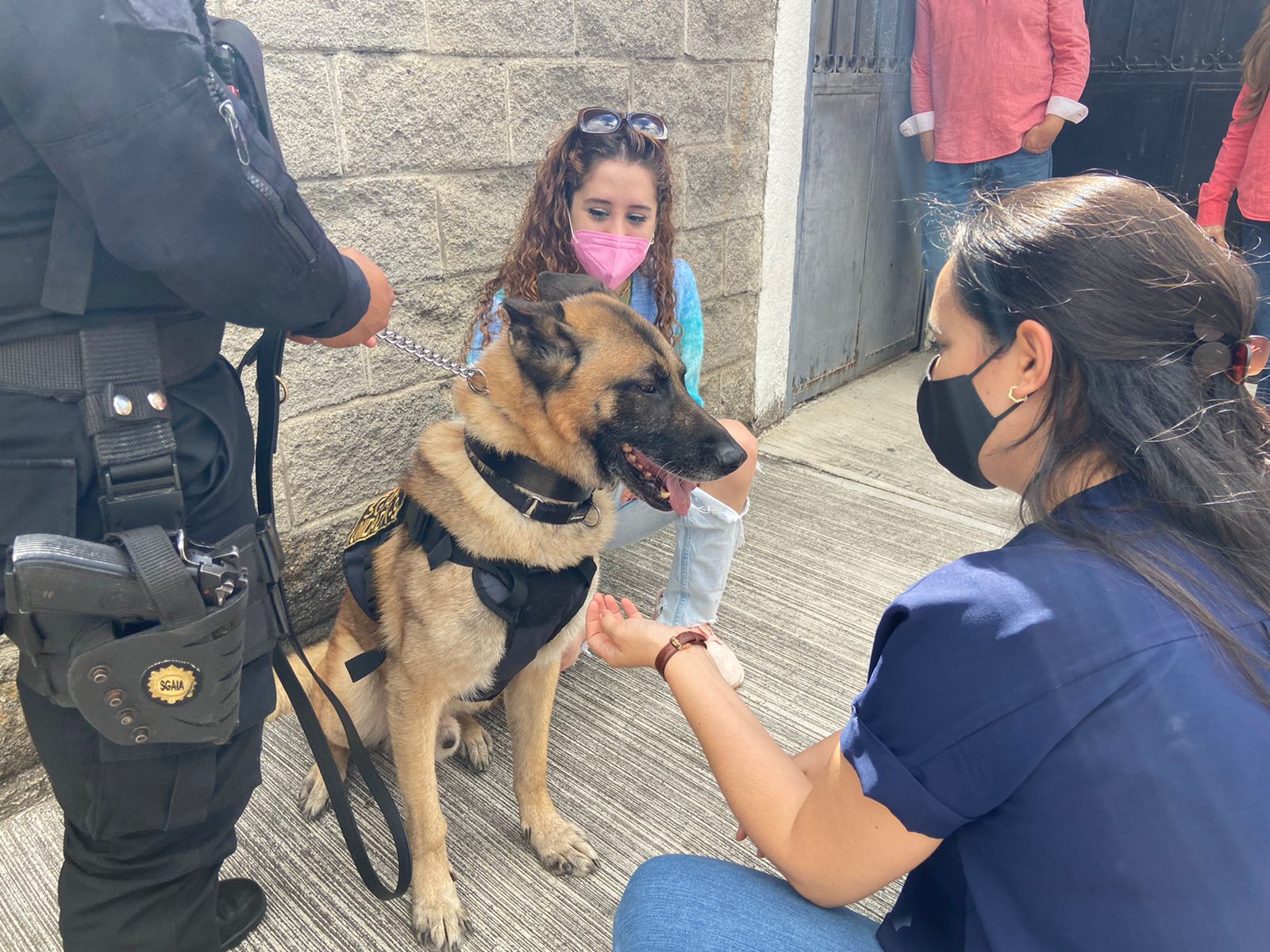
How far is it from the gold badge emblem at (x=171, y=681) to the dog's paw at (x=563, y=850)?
1.15 meters

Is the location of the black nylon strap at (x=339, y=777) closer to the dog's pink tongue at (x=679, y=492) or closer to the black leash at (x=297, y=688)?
the black leash at (x=297, y=688)

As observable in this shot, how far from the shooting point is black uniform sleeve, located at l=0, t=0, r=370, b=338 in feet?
3.22

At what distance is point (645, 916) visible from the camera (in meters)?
1.25

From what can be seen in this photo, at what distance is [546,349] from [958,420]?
926mm

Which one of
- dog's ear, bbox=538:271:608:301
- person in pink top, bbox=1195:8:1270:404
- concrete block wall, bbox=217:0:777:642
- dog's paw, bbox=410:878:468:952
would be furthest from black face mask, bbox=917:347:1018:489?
person in pink top, bbox=1195:8:1270:404

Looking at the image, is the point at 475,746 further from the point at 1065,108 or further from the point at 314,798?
the point at 1065,108

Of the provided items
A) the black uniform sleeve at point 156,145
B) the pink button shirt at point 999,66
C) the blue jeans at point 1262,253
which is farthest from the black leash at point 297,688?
the pink button shirt at point 999,66

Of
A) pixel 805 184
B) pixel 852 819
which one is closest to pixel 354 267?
pixel 852 819

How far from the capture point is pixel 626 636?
1.50 metres

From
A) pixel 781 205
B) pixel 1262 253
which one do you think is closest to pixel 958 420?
pixel 781 205

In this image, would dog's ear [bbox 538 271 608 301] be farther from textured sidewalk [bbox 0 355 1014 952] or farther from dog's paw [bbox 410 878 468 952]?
dog's paw [bbox 410 878 468 952]

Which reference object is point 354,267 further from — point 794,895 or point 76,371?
point 794,895

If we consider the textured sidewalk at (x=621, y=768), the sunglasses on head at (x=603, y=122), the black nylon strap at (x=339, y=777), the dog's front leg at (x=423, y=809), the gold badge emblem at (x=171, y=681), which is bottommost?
the textured sidewalk at (x=621, y=768)

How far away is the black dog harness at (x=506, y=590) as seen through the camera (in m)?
1.82
